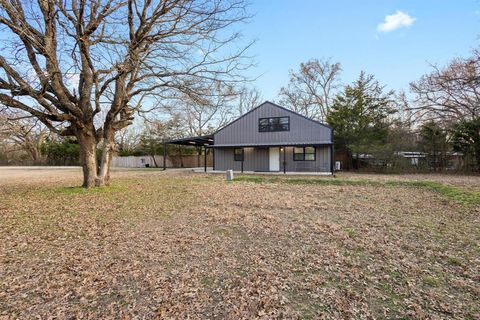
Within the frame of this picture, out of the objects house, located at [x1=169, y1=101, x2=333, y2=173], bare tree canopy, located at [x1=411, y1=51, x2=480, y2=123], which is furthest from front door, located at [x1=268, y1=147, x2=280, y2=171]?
bare tree canopy, located at [x1=411, y1=51, x2=480, y2=123]

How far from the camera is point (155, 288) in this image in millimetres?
3018

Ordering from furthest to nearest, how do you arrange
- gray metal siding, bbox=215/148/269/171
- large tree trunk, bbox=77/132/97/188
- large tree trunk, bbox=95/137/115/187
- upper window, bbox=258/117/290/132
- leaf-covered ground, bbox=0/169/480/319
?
gray metal siding, bbox=215/148/269/171, upper window, bbox=258/117/290/132, large tree trunk, bbox=95/137/115/187, large tree trunk, bbox=77/132/97/188, leaf-covered ground, bbox=0/169/480/319

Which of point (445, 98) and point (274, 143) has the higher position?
point (445, 98)

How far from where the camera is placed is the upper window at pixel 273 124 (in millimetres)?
19516

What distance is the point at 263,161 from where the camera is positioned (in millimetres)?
20516

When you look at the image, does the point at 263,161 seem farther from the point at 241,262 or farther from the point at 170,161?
the point at 241,262

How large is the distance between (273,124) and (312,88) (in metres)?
14.8

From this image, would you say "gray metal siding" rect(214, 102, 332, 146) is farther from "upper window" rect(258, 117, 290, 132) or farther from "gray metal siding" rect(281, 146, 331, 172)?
"gray metal siding" rect(281, 146, 331, 172)

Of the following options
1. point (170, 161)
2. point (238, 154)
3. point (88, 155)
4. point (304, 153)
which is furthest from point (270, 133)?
point (170, 161)

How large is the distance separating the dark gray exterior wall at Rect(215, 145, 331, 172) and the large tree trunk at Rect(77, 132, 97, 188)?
12284 mm

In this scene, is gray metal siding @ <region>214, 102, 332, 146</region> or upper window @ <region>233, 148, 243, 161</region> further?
upper window @ <region>233, 148, 243, 161</region>

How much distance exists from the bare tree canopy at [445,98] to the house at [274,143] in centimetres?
884

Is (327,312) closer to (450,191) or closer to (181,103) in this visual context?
(181,103)

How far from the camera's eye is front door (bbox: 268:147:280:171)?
20125 mm
